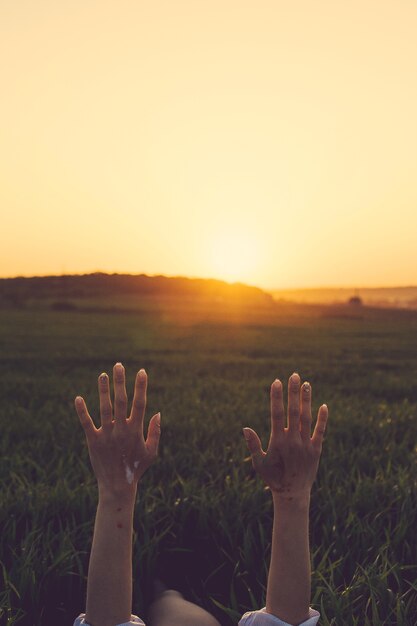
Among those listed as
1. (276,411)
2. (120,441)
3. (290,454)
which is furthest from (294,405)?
(120,441)

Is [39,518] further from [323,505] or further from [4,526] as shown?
[323,505]

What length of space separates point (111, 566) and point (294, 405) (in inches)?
32.4

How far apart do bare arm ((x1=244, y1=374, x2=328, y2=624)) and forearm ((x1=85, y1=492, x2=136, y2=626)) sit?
0.48 m

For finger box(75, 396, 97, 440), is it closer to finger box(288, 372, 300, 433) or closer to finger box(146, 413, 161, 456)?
finger box(146, 413, 161, 456)

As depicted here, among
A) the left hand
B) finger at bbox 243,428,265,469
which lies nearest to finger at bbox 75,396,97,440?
the left hand

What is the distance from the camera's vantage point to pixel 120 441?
178 centimetres

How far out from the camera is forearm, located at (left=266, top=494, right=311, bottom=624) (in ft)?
5.87

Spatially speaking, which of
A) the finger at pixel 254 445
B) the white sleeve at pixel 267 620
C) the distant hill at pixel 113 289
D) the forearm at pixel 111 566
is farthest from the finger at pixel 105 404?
the distant hill at pixel 113 289

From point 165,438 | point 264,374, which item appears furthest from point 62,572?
point 264,374

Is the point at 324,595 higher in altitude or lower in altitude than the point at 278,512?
lower

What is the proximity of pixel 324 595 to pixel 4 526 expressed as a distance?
5.69 ft

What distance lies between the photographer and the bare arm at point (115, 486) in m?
A: 1.78

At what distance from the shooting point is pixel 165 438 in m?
5.06

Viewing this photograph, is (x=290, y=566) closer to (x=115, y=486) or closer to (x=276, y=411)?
(x=276, y=411)
